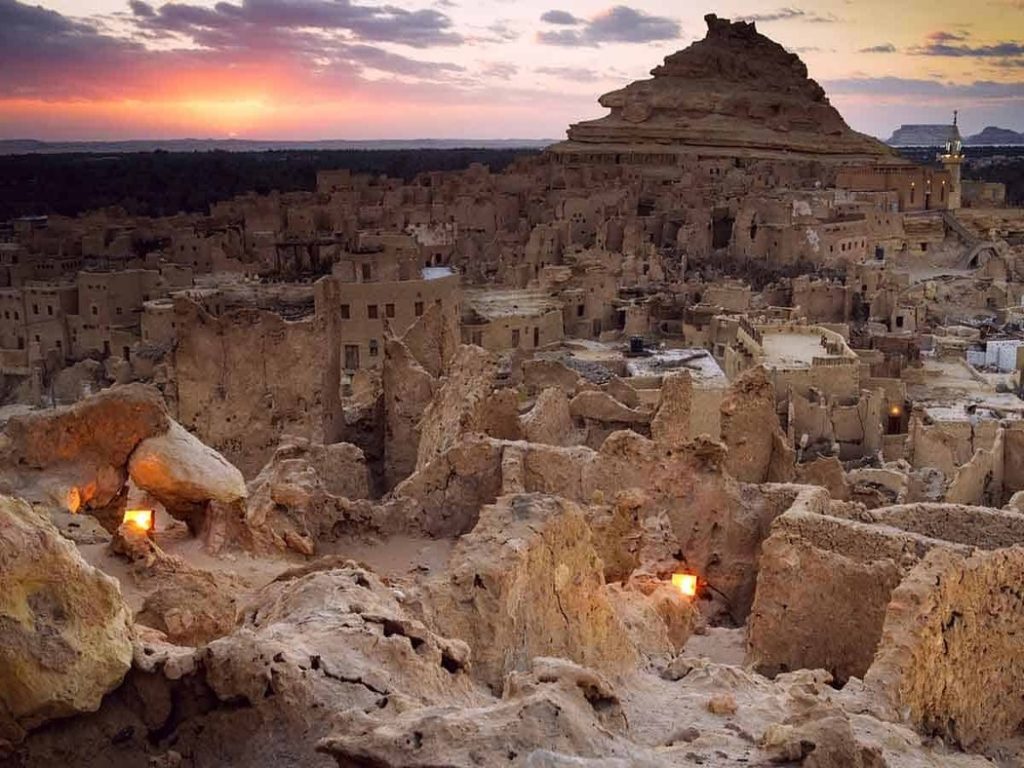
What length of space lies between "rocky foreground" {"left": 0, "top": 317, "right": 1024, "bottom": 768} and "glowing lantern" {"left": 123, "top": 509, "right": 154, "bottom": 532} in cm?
14

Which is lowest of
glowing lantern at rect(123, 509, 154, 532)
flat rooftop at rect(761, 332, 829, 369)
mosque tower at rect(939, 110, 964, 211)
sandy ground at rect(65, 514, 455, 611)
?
flat rooftop at rect(761, 332, 829, 369)

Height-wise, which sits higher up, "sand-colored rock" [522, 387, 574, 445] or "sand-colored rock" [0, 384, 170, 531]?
"sand-colored rock" [0, 384, 170, 531]

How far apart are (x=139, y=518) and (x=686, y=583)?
481 cm

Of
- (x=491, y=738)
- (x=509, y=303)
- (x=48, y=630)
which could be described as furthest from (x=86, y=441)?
(x=509, y=303)

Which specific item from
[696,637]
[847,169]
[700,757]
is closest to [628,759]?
[700,757]

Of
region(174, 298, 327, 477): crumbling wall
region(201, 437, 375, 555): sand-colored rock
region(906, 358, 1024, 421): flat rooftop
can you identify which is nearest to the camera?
region(201, 437, 375, 555): sand-colored rock

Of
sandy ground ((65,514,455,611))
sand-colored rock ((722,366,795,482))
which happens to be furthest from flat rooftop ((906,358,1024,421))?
sandy ground ((65,514,455,611))

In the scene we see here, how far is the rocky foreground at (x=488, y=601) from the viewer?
4.58 m

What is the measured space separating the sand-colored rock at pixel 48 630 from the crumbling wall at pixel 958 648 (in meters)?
4.57

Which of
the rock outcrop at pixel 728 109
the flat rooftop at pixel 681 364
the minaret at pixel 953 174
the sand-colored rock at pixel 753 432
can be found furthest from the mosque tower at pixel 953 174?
the sand-colored rock at pixel 753 432

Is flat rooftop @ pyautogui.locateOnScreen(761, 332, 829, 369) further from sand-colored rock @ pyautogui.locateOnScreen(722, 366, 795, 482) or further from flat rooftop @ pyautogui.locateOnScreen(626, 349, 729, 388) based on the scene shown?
sand-colored rock @ pyautogui.locateOnScreen(722, 366, 795, 482)

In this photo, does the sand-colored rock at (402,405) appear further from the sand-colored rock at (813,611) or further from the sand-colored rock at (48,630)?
the sand-colored rock at (48,630)

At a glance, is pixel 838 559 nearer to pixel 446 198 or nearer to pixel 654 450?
pixel 654 450

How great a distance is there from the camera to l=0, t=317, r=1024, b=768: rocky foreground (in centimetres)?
458
